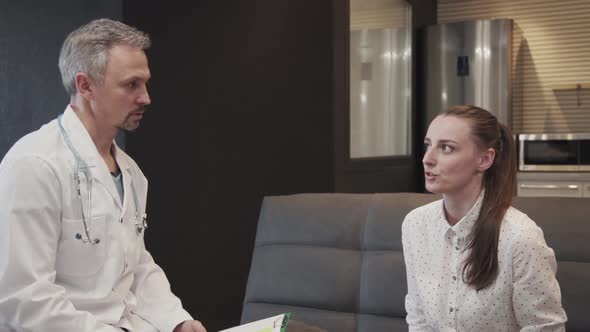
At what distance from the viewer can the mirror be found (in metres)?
5.29

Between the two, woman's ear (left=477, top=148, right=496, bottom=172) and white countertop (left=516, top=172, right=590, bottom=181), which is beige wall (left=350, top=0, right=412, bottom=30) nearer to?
white countertop (left=516, top=172, right=590, bottom=181)

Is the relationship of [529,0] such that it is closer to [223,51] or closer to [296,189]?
[296,189]

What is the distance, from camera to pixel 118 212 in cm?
195

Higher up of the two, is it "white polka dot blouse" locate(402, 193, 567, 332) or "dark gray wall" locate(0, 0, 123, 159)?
"dark gray wall" locate(0, 0, 123, 159)

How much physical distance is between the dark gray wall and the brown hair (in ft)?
6.10

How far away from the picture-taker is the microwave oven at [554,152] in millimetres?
5695

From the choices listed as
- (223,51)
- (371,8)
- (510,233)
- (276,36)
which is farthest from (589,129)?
(510,233)

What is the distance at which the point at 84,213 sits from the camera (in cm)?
183

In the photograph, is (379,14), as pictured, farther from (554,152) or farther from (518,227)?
(518,227)

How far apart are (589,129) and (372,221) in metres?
4.71

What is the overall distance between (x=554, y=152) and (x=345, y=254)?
4018 mm

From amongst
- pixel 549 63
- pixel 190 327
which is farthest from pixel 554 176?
pixel 190 327

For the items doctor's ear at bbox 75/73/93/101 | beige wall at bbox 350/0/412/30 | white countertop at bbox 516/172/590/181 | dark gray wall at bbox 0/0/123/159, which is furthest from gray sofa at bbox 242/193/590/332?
white countertop at bbox 516/172/590/181

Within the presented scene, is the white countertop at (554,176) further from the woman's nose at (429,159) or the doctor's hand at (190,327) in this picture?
the doctor's hand at (190,327)
